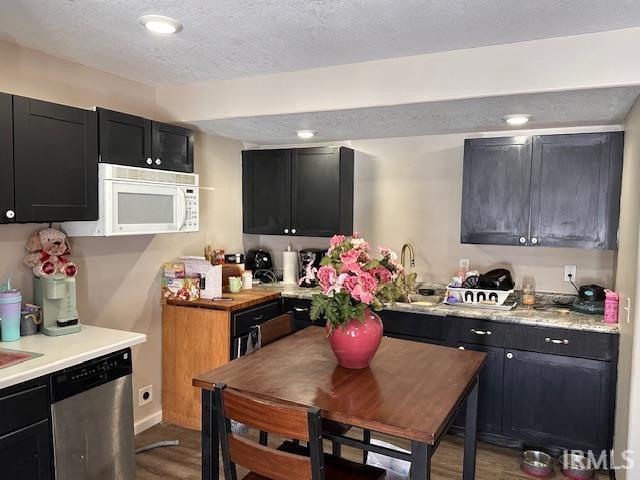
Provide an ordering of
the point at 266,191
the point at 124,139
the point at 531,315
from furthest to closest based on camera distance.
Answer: the point at 266,191, the point at 531,315, the point at 124,139

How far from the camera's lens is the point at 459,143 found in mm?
3941

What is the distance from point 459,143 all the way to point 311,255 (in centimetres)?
159

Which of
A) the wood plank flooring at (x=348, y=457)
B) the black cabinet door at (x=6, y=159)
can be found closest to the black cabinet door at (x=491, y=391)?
the wood plank flooring at (x=348, y=457)

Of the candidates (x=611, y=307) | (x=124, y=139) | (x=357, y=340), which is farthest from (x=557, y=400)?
(x=124, y=139)

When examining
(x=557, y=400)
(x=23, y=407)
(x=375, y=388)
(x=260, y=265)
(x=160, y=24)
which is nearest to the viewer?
(x=375, y=388)

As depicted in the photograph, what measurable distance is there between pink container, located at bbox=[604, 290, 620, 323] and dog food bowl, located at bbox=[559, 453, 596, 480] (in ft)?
2.86

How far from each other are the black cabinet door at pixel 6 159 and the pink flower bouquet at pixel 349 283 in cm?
147

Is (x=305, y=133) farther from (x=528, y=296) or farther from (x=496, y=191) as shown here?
(x=528, y=296)

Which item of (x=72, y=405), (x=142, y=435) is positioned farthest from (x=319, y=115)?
(x=142, y=435)

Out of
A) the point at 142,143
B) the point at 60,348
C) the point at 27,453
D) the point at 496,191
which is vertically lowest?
the point at 27,453

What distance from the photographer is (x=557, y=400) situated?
10.3 feet

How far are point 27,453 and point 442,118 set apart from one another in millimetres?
2924

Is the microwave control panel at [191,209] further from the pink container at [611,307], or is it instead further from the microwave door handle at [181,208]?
the pink container at [611,307]

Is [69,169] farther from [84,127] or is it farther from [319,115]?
[319,115]
